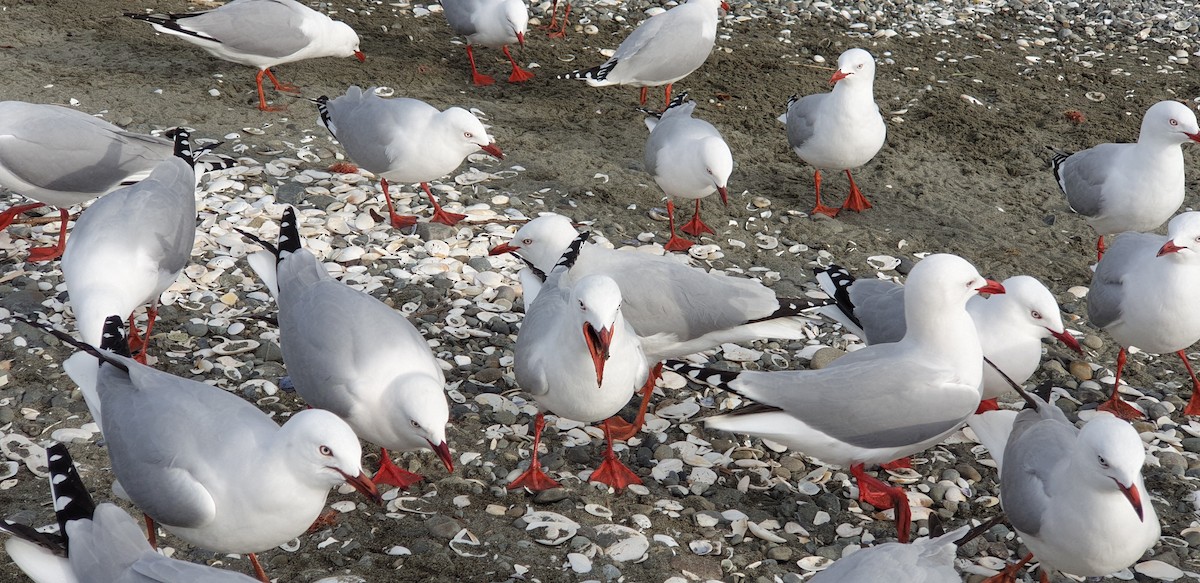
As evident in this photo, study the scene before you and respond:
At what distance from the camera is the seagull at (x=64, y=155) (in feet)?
17.0

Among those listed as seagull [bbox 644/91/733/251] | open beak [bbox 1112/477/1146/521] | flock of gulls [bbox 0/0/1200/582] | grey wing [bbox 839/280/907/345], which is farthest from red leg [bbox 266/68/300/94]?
open beak [bbox 1112/477/1146/521]

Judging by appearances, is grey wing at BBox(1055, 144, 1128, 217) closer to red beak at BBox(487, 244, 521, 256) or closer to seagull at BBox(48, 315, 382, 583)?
red beak at BBox(487, 244, 521, 256)

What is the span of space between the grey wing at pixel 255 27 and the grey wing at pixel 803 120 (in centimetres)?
362

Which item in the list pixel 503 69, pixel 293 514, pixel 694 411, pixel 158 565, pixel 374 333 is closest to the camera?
pixel 158 565

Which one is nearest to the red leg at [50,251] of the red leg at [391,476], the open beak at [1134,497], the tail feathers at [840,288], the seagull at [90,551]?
the red leg at [391,476]

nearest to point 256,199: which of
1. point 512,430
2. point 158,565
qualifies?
point 512,430

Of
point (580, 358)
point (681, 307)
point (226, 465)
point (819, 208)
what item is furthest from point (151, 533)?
point (819, 208)

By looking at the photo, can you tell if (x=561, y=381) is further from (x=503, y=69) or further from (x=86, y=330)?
(x=503, y=69)

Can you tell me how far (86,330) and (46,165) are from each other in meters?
1.44

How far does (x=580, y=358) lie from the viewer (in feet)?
12.3

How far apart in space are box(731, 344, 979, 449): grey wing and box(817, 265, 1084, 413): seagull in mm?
486

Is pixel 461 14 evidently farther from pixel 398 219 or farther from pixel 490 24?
pixel 398 219

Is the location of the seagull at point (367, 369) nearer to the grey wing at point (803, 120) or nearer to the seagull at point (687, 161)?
the seagull at point (687, 161)

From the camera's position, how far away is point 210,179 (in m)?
6.23
